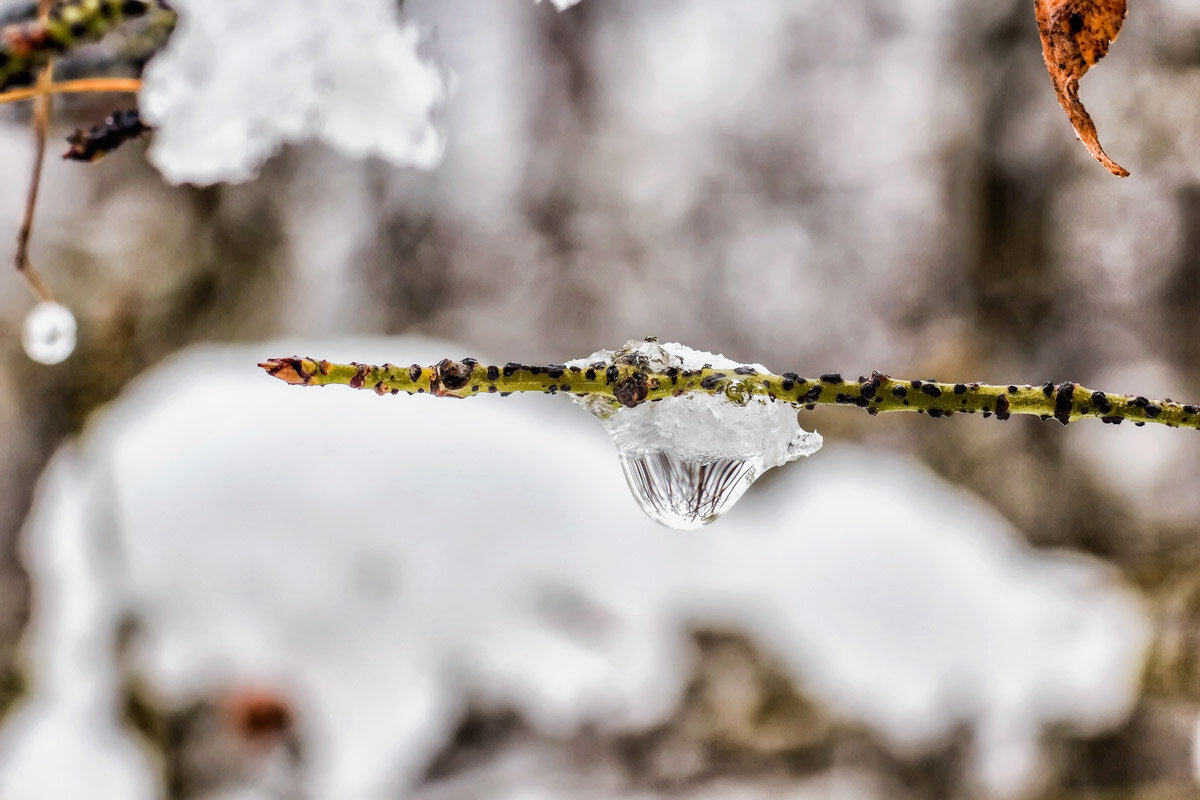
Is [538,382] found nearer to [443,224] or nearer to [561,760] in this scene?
[561,760]

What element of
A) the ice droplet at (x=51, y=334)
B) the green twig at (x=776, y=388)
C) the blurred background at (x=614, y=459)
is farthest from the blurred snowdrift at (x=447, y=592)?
the green twig at (x=776, y=388)

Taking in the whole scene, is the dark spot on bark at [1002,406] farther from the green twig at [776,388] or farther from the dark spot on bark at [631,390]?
Result: the dark spot on bark at [631,390]

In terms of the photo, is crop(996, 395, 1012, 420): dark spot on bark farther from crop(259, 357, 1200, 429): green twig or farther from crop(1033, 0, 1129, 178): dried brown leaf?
crop(1033, 0, 1129, 178): dried brown leaf

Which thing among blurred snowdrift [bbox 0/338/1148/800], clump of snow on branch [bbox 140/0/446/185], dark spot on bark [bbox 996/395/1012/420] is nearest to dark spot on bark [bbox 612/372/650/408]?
dark spot on bark [bbox 996/395/1012/420]

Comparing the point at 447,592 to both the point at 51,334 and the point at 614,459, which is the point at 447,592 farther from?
the point at 51,334

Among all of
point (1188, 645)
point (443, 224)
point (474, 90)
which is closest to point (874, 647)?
point (1188, 645)

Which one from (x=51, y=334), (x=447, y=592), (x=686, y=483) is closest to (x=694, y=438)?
(x=686, y=483)
